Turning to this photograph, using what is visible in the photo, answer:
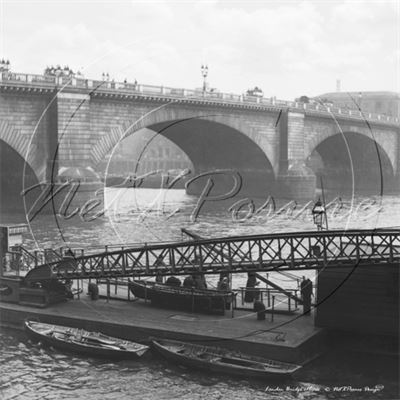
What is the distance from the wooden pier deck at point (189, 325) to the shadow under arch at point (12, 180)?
32.7 meters

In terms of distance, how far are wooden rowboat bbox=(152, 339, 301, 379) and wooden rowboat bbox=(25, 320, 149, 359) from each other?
877 mm

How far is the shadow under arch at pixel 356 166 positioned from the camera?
9488 centimetres

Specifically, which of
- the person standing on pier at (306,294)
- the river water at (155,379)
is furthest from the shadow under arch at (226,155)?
the river water at (155,379)

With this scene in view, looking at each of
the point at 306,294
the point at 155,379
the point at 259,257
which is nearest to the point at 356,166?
the point at 306,294

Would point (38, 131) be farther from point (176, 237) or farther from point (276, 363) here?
point (276, 363)

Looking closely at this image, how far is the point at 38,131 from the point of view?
5381 centimetres

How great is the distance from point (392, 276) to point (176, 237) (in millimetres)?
26565

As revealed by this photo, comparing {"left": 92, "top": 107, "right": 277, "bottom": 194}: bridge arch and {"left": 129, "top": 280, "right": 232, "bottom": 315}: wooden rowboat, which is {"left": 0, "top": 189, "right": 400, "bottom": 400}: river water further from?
{"left": 92, "top": 107, "right": 277, "bottom": 194}: bridge arch

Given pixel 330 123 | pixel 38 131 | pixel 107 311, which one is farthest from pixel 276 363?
pixel 330 123

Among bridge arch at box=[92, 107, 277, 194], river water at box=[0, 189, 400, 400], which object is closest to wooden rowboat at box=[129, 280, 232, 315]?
river water at box=[0, 189, 400, 400]

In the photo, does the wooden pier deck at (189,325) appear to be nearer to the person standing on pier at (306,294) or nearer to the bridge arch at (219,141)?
the person standing on pier at (306,294)

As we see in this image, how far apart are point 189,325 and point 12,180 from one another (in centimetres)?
4335

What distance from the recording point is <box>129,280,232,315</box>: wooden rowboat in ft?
76.7

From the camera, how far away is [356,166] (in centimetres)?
9781
